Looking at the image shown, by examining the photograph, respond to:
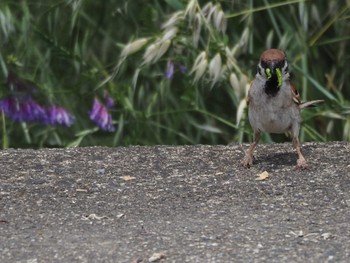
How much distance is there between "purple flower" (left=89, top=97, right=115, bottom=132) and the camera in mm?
6793

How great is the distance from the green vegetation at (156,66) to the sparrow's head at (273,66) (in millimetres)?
890

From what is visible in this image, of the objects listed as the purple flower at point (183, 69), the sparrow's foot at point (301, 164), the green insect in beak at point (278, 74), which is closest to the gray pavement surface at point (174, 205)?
the sparrow's foot at point (301, 164)

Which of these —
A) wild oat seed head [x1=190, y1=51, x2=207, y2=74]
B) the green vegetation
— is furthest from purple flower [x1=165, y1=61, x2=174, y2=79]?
wild oat seed head [x1=190, y1=51, x2=207, y2=74]

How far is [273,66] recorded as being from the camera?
204 inches

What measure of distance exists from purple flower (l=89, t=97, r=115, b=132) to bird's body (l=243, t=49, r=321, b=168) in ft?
4.74

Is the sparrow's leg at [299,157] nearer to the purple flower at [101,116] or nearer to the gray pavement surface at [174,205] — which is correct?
the gray pavement surface at [174,205]

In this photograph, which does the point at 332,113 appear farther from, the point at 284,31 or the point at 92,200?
the point at 92,200

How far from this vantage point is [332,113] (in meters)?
6.42

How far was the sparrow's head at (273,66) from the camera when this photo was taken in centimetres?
518

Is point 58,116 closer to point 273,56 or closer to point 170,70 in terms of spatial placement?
point 170,70

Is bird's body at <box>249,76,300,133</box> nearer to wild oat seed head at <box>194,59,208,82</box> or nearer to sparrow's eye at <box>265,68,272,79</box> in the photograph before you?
sparrow's eye at <box>265,68,272,79</box>


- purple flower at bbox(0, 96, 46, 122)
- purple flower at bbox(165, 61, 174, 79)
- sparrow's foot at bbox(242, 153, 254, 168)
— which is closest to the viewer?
sparrow's foot at bbox(242, 153, 254, 168)

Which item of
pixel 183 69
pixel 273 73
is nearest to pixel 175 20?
pixel 183 69

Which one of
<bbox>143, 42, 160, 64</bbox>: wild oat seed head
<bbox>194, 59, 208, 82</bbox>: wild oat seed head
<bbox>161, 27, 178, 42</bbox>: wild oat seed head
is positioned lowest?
<bbox>194, 59, 208, 82</bbox>: wild oat seed head
